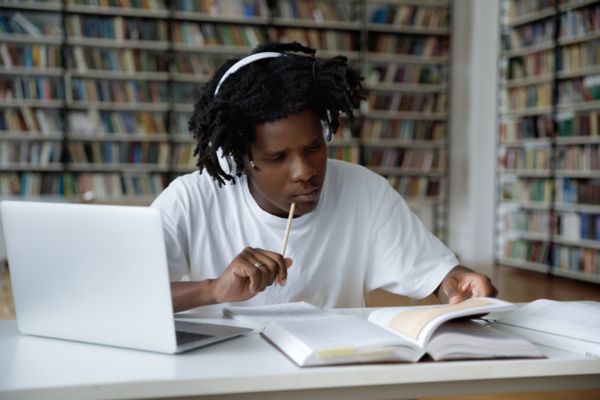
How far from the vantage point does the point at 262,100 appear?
4.33 feet

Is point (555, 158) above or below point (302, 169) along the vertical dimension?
below

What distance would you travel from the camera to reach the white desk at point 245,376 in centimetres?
77

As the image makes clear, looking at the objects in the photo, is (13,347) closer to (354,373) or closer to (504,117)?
(354,373)

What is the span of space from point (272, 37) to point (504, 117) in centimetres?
218

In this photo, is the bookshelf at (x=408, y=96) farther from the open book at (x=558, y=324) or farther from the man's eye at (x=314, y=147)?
the open book at (x=558, y=324)

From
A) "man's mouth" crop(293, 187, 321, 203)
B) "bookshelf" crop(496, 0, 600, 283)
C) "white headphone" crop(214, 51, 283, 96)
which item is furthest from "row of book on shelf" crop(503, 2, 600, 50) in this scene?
"man's mouth" crop(293, 187, 321, 203)

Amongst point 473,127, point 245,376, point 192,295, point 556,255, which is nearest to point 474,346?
point 245,376

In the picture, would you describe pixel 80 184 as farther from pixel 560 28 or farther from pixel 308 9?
pixel 560 28

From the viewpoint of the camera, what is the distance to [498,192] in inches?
239

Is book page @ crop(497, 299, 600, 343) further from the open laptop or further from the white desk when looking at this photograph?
the open laptop

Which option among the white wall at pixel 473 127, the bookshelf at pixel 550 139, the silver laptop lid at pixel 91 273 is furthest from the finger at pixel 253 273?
the white wall at pixel 473 127

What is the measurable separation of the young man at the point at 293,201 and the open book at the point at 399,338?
0.95 ft

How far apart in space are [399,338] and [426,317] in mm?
78

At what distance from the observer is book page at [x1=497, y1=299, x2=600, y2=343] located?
38.5 inches
